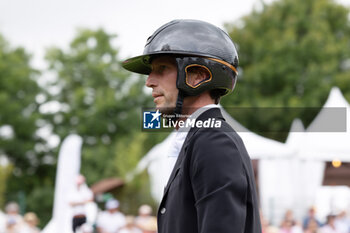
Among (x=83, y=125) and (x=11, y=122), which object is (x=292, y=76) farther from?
(x=11, y=122)

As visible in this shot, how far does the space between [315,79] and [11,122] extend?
1904cm

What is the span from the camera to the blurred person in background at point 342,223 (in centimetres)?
1102

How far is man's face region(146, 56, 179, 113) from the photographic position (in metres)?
2.21

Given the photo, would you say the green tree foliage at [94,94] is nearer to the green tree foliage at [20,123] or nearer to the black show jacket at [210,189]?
the green tree foliage at [20,123]

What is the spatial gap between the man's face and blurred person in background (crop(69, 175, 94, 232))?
6406 mm

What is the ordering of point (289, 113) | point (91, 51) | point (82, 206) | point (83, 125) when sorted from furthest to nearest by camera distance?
point (91, 51)
point (83, 125)
point (289, 113)
point (82, 206)

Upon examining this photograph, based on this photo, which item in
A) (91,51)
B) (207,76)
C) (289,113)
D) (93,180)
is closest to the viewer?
(207,76)

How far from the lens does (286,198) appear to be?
42.0ft

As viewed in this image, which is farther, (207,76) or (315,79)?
(315,79)

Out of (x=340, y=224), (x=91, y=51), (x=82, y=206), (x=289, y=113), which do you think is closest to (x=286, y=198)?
(x=340, y=224)

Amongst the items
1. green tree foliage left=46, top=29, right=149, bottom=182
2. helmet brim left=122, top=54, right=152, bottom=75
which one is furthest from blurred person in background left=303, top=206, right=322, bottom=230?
green tree foliage left=46, top=29, right=149, bottom=182

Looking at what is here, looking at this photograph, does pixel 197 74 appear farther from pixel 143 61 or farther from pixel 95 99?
pixel 95 99

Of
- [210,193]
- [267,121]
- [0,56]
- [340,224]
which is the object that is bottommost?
[340,224]

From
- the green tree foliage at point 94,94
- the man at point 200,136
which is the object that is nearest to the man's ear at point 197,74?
the man at point 200,136
